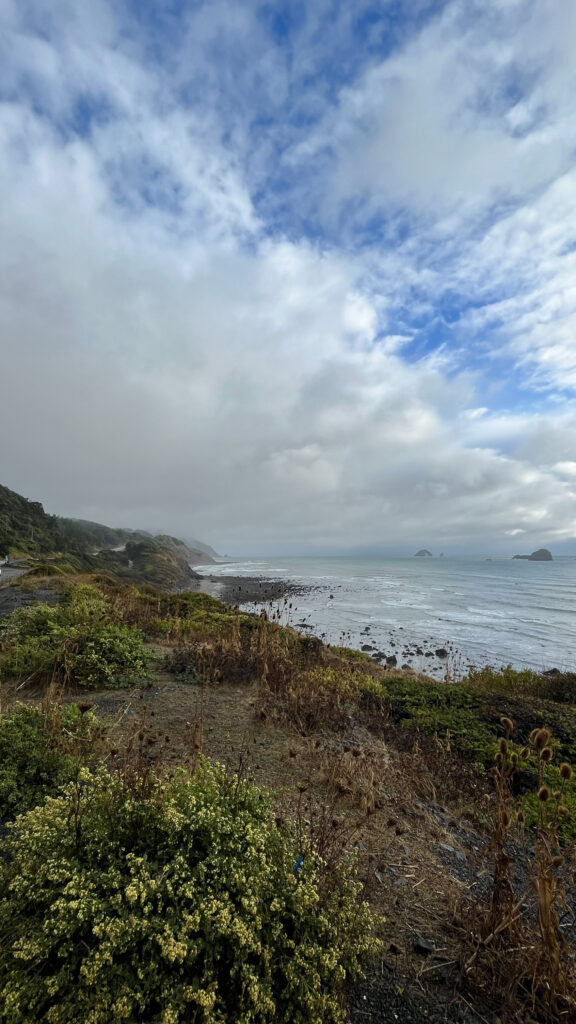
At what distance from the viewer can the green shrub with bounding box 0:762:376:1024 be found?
1.97m

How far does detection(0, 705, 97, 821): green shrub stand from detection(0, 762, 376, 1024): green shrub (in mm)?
1105

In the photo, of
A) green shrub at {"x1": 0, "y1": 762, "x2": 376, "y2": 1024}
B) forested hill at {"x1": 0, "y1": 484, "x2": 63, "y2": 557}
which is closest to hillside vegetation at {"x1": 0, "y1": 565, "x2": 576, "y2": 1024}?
green shrub at {"x1": 0, "y1": 762, "x2": 376, "y2": 1024}

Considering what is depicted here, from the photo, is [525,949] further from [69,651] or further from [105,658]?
[69,651]

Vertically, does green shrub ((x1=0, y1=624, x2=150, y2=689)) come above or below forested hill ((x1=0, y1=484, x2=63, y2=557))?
below

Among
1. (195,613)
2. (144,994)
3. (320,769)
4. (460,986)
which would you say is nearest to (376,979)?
(460,986)

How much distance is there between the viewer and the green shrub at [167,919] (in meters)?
1.97

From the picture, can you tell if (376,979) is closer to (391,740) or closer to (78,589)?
(391,740)

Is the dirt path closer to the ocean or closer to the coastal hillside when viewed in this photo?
the ocean

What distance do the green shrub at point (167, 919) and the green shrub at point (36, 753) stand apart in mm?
1105

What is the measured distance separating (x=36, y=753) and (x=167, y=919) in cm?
257

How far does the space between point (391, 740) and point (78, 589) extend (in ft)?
38.6

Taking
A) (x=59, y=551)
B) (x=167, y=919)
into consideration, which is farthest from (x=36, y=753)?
(x=59, y=551)

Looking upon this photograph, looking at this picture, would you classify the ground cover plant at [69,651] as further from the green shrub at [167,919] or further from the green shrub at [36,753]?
the green shrub at [167,919]

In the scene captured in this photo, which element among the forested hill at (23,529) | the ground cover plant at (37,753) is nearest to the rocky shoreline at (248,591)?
the forested hill at (23,529)
